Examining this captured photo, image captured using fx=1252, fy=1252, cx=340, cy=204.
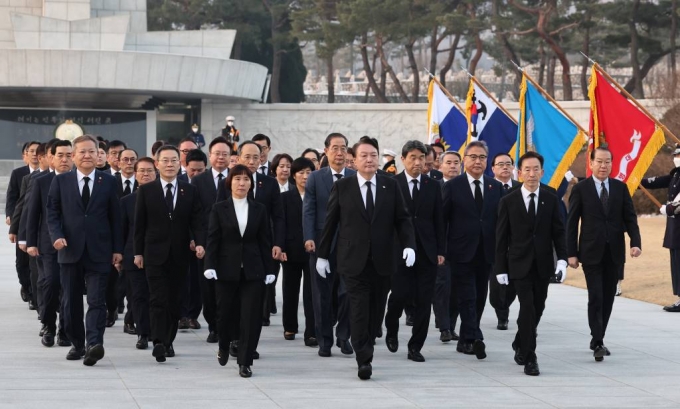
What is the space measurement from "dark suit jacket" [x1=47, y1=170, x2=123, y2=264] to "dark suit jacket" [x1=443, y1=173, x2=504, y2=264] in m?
2.76

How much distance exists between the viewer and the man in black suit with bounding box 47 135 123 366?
31.5 ft

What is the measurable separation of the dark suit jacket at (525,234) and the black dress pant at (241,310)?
187 cm

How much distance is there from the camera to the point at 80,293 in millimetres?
9711

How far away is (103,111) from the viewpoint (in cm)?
4009

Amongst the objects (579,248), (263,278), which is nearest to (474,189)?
(579,248)

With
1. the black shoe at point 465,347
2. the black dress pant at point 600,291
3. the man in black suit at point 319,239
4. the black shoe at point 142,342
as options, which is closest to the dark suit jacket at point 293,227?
the man in black suit at point 319,239

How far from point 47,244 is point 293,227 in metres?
2.20

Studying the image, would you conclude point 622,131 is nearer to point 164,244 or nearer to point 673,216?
point 673,216

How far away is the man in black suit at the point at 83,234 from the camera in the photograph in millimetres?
9594

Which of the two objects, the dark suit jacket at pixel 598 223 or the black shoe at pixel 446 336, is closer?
the dark suit jacket at pixel 598 223

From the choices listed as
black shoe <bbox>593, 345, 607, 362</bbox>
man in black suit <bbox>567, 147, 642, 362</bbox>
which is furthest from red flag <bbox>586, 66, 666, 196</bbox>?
black shoe <bbox>593, 345, 607, 362</bbox>

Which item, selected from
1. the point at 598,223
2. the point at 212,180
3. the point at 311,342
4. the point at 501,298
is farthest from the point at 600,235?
the point at 212,180

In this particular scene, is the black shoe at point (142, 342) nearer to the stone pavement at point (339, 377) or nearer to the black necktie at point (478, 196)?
the stone pavement at point (339, 377)

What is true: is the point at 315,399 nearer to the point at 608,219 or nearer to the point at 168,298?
the point at 168,298
